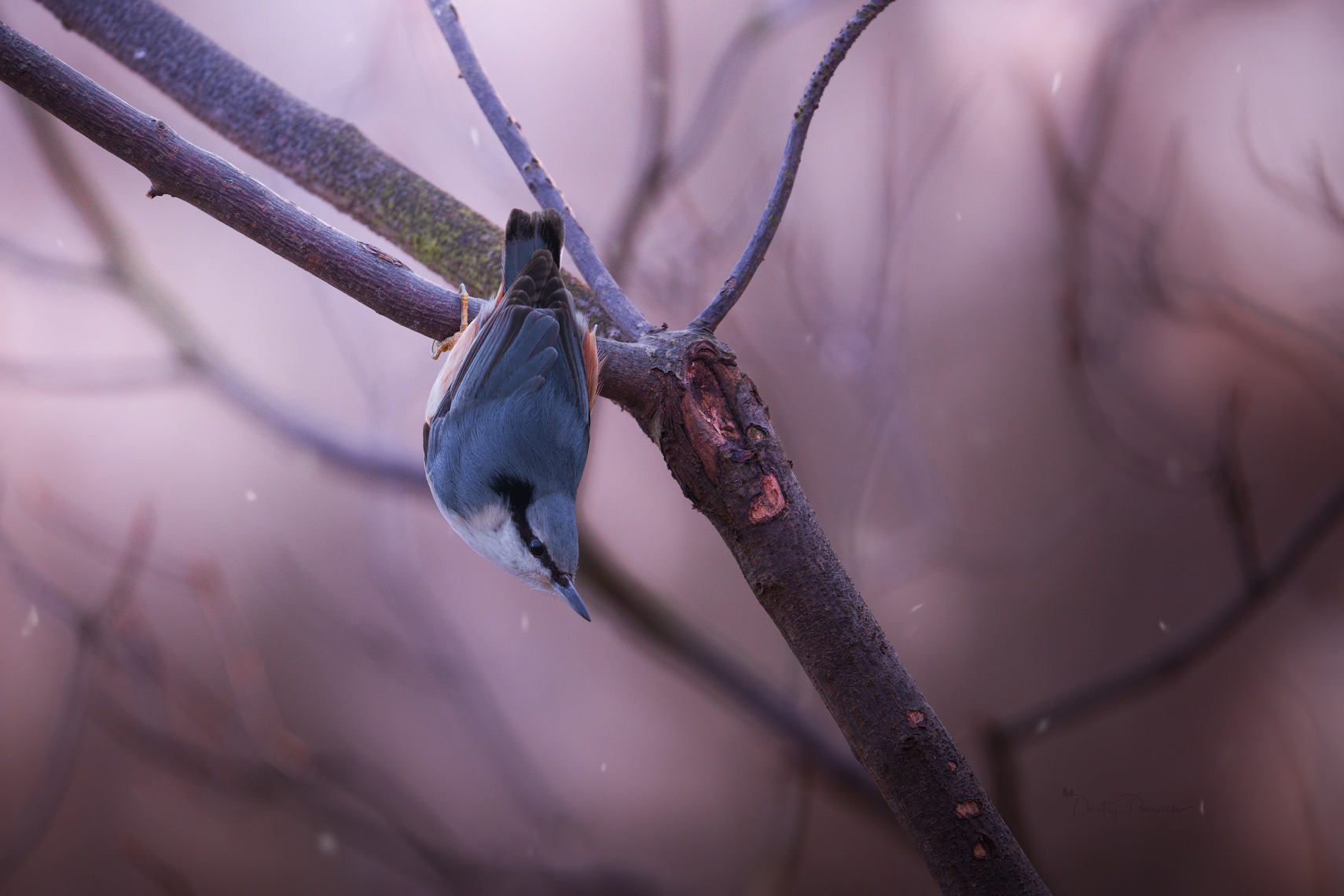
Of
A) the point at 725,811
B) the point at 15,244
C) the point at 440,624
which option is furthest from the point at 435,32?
the point at 725,811

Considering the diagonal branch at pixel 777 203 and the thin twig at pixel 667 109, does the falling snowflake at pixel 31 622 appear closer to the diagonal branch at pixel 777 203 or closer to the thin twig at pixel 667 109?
the thin twig at pixel 667 109

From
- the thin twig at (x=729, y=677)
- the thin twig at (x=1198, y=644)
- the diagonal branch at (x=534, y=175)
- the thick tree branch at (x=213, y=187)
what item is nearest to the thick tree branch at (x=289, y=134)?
the diagonal branch at (x=534, y=175)

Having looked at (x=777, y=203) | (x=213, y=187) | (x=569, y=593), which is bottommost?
(x=569, y=593)

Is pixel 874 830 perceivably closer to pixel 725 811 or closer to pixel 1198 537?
pixel 725 811

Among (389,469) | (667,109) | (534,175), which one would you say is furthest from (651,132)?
(389,469)

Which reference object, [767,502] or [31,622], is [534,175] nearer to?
[767,502]

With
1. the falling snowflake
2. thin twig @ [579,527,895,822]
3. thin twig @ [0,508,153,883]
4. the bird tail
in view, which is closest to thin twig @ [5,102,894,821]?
thin twig @ [579,527,895,822]
